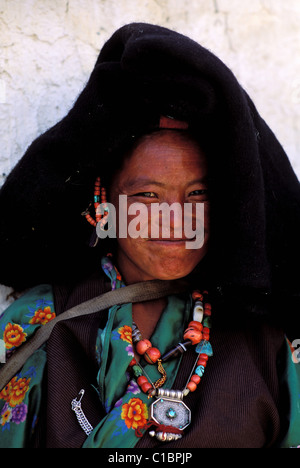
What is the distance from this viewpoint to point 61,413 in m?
1.49

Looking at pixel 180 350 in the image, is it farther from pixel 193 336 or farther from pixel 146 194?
pixel 146 194

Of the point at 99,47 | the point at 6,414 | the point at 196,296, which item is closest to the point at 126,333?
the point at 196,296

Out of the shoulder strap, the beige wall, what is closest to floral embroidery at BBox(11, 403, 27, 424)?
the shoulder strap

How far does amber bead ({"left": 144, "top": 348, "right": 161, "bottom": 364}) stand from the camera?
1.61m

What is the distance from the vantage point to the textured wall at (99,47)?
2002 millimetres

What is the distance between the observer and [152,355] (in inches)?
63.2

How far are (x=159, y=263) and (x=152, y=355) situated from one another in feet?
0.88

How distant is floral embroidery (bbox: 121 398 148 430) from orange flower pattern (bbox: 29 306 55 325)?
1.24 ft

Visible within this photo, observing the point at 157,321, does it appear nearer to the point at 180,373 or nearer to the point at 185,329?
the point at 185,329

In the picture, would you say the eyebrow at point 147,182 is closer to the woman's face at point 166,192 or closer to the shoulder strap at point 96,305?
the woman's face at point 166,192

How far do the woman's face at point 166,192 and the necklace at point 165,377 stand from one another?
18 cm

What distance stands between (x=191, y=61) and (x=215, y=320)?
803 millimetres

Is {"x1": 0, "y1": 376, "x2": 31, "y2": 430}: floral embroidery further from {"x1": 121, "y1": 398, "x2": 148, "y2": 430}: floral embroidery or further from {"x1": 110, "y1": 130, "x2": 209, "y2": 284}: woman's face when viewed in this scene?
{"x1": 110, "y1": 130, "x2": 209, "y2": 284}: woman's face

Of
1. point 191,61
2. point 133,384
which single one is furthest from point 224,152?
point 133,384
